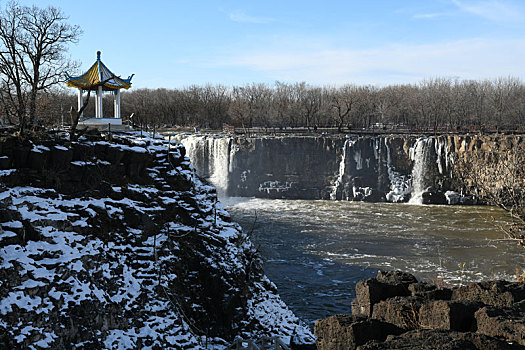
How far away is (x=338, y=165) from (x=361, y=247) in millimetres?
24134

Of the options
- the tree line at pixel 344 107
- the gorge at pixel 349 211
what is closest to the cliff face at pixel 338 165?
the gorge at pixel 349 211

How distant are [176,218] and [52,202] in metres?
4.12

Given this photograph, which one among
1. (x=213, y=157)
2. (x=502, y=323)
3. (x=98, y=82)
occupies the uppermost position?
(x=98, y=82)

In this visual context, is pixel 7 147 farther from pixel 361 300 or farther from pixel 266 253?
pixel 266 253

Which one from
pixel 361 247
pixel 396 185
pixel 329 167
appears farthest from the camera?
pixel 329 167

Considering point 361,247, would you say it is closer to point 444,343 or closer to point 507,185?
point 507,185

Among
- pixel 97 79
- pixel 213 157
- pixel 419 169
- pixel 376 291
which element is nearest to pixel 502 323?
pixel 376 291

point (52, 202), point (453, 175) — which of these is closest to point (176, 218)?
point (52, 202)

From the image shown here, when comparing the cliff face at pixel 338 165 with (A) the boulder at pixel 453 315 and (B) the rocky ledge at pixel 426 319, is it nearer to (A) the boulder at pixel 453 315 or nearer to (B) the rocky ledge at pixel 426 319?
(B) the rocky ledge at pixel 426 319

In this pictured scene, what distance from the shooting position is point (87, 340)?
12.3m

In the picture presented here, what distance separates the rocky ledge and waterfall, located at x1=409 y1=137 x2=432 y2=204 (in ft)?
128

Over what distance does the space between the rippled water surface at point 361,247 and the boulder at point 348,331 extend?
8.94m

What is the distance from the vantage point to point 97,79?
24734 mm

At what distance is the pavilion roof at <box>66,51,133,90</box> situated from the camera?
2459 centimetres
